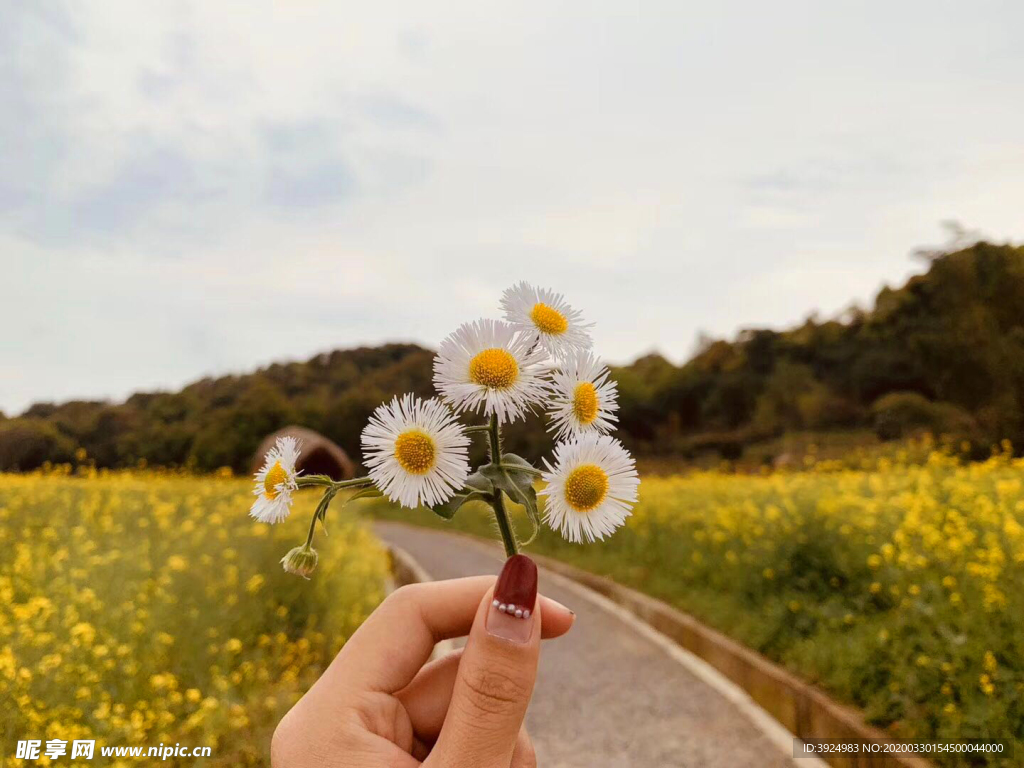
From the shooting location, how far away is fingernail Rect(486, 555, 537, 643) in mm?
978

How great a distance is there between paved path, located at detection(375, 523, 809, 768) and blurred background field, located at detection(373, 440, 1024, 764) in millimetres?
568

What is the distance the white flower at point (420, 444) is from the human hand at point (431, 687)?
19cm

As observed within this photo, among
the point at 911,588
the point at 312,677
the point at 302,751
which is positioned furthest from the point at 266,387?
the point at 302,751

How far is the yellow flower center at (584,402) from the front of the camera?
88 centimetres

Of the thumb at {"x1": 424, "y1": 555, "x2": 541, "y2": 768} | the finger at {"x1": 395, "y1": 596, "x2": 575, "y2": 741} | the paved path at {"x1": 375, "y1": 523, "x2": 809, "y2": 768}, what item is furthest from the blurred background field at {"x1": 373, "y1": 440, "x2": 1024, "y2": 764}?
the thumb at {"x1": 424, "y1": 555, "x2": 541, "y2": 768}

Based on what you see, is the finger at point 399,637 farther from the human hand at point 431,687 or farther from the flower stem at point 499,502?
the flower stem at point 499,502

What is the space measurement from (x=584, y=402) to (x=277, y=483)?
1.11 feet

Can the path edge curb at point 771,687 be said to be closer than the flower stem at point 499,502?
No

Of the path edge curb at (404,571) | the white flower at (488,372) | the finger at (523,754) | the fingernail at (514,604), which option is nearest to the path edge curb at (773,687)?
the path edge curb at (404,571)

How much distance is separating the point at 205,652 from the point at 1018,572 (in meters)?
4.19

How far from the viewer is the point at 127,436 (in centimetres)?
1001

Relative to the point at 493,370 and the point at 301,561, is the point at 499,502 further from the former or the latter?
the point at 301,561

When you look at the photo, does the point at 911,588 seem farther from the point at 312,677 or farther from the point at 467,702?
the point at 467,702

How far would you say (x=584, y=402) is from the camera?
878 mm
